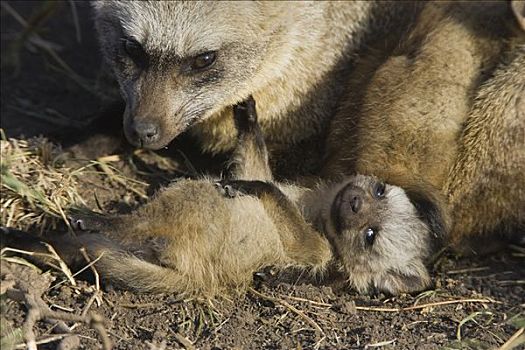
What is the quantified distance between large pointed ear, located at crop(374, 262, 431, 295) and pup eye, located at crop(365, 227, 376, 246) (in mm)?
170

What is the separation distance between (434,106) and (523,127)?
17.9 inches

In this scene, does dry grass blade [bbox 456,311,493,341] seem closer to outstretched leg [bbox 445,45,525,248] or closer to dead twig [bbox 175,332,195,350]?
outstretched leg [bbox 445,45,525,248]

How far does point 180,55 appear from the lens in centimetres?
427

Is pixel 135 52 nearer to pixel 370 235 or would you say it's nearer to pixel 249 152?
pixel 249 152

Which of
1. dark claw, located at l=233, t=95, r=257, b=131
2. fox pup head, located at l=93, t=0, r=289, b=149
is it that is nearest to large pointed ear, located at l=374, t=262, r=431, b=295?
dark claw, located at l=233, t=95, r=257, b=131

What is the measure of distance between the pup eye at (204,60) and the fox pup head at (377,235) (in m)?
0.91

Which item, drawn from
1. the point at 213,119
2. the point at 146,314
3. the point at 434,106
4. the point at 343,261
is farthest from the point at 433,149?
the point at 146,314

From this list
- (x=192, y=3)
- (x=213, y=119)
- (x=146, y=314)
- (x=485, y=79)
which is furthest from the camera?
(x=213, y=119)

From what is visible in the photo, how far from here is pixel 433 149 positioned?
4.43 m

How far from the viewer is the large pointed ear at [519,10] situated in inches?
179

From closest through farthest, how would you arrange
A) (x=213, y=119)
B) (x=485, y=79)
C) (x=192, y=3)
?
(x=192, y=3) → (x=485, y=79) → (x=213, y=119)

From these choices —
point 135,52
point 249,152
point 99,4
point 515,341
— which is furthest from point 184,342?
point 99,4

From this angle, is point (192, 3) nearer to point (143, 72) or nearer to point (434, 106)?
point (143, 72)

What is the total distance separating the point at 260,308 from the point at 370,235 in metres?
0.70
